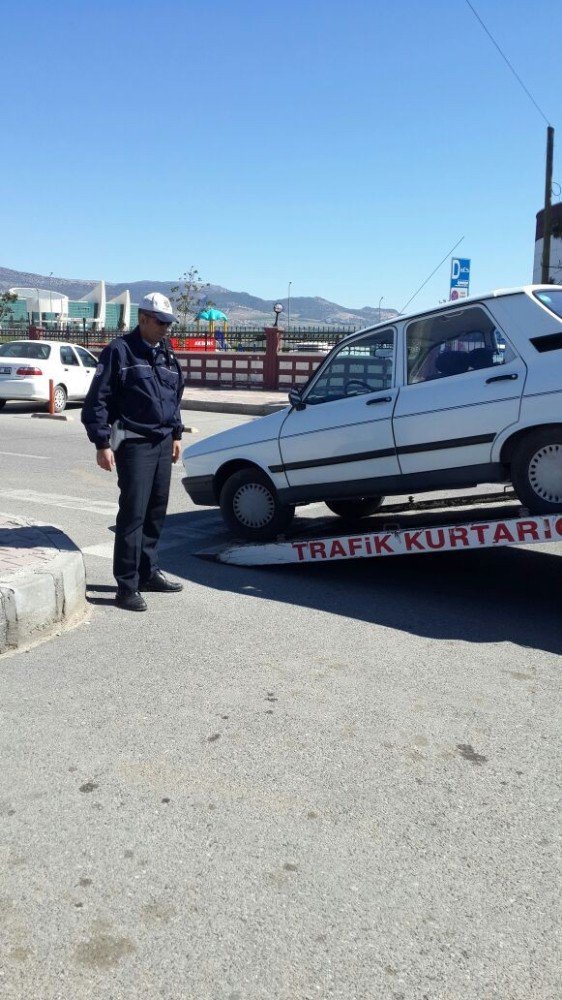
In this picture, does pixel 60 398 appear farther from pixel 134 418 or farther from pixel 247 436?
pixel 134 418

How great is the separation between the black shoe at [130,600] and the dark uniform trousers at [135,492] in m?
0.03

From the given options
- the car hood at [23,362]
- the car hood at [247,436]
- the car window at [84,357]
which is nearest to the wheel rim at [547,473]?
the car hood at [247,436]

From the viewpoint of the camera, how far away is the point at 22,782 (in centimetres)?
332

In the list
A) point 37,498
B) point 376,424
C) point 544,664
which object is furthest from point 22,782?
point 37,498

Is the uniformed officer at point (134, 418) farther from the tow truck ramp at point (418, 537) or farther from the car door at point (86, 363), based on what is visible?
the car door at point (86, 363)

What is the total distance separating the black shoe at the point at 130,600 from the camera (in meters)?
5.41

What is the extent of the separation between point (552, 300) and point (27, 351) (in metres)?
15.2

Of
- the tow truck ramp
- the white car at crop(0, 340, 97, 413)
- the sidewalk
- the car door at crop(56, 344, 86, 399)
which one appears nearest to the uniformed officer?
the tow truck ramp

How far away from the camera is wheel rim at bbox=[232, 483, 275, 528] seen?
22.7ft

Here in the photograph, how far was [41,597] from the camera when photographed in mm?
4789

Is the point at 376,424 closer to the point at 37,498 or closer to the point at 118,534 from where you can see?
the point at 118,534

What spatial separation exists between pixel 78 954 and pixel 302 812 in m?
0.96

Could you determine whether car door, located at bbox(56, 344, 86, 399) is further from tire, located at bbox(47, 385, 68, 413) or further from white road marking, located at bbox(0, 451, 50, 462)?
white road marking, located at bbox(0, 451, 50, 462)

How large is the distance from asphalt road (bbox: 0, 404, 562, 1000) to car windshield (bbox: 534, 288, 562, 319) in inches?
72.0
